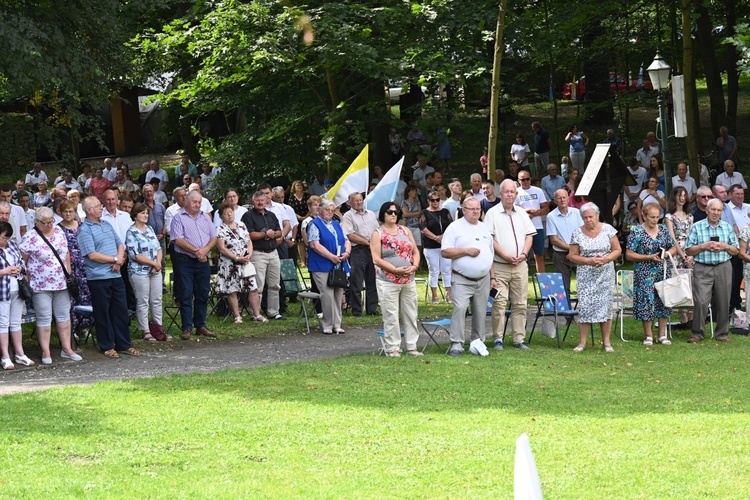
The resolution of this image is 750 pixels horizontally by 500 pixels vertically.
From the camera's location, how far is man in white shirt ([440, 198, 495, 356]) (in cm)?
1342

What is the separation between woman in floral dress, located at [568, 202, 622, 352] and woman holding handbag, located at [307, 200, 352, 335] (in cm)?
345

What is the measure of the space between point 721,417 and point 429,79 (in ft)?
47.8

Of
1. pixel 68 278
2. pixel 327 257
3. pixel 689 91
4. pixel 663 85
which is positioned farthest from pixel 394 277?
pixel 689 91

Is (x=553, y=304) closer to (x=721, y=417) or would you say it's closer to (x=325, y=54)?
(x=721, y=417)

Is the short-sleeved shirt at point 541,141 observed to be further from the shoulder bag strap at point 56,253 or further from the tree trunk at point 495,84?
the shoulder bag strap at point 56,253

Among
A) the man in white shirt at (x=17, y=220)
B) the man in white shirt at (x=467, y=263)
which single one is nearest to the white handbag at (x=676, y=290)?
the man in white shirt at (x=467, y=263)

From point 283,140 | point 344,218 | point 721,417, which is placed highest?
point 283,140

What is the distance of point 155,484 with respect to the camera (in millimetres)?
7711

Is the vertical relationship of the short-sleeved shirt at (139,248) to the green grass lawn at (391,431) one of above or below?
above

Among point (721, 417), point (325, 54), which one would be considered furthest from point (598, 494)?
point (325, 54)

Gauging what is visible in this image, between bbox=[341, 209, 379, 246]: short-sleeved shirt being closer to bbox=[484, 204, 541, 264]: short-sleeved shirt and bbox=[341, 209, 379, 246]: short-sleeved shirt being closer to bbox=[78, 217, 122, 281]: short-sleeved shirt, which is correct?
bbox=[484, 204, 541, 264]: short-sleeved shirt

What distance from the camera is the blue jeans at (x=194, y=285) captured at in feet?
50.8

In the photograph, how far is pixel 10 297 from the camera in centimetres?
1284

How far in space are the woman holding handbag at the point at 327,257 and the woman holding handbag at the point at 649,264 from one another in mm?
3914
